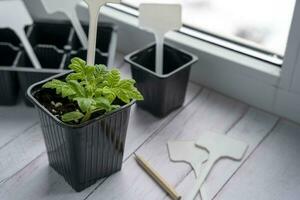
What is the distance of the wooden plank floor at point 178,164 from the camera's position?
29.1 inches

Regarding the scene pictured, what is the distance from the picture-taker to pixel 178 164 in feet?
2.59

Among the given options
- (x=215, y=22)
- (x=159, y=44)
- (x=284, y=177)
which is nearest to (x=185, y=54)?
(x=159, y=44)

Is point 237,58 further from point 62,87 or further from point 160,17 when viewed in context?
point 62,87

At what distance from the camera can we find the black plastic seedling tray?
0.86m

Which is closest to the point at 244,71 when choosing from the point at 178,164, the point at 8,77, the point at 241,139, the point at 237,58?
the point at 237,58

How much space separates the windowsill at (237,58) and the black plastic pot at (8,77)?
10.1 inches

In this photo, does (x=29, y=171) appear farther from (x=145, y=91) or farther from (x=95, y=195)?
(x=145, y=91)

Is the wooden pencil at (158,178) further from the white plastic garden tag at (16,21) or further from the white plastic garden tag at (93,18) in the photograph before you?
the white plastic garden tag at (16,21)

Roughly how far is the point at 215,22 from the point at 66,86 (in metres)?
0.48

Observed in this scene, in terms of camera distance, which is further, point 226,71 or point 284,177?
point 226,71

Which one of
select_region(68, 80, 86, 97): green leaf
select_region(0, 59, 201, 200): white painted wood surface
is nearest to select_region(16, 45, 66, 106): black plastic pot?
select_region(0, 59, 201, 200): white painted wood surface

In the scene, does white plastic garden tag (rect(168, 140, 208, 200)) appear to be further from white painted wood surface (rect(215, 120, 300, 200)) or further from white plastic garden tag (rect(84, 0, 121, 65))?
white plastic garden tag (rect(84, 0, 121, 65))

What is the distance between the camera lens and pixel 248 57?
0.90 metres

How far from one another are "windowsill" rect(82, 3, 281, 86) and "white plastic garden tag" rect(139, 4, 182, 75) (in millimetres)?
96
